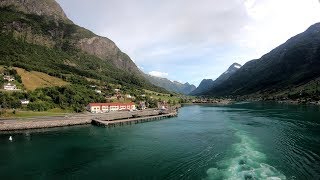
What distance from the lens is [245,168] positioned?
56.2 m

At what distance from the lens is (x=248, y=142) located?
82812 mm

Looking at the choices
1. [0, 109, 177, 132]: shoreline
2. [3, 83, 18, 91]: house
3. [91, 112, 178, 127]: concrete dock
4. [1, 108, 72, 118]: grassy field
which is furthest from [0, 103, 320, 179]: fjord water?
[3, 83, 18, 91]: house

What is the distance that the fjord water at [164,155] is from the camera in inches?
2133

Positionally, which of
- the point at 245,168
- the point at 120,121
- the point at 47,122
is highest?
the point at 47,122

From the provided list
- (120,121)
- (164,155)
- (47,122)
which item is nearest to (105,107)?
(120,121)

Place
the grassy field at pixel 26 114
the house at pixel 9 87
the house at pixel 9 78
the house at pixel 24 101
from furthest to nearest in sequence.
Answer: the house at pixel 9 78 → the house at pixel 9 87 → the house at pixel 24 101 → the grassy field at pixel 26 114

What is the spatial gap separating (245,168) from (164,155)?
19830mm

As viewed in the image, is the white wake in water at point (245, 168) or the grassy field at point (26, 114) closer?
the white wake in water at point (245, 168)

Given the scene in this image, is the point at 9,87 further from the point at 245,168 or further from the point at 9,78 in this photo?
the point at 245,168

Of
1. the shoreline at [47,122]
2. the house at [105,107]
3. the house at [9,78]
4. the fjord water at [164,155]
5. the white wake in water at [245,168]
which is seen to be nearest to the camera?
the white wake in water at [245,168]

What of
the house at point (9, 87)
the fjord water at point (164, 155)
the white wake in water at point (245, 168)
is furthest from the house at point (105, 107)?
the white wake in water at point (245, 168)

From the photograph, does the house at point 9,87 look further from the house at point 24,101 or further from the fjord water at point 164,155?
the fjord water at point 164,155

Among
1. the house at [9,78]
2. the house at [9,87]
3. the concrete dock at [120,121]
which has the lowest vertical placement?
the concrete dock at [120,121]

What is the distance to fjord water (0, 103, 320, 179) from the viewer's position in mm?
54188
